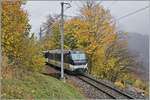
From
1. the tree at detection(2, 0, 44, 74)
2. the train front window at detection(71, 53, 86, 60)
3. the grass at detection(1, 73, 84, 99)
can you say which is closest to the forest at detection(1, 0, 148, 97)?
the tree at detection(2, 0, 44, 74)

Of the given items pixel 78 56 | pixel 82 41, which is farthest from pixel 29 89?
pixel 82 41

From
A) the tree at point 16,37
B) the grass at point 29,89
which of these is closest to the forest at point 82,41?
the tree at point 16,37

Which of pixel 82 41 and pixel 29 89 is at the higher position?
pixel 82 41

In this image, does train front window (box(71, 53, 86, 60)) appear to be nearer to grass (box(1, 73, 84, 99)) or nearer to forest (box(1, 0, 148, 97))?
forest (box(1, 0, 148, 97))

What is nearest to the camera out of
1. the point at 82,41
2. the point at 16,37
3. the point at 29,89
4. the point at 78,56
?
the point at 29,89

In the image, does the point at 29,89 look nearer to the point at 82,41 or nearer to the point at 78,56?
the point at 78,56

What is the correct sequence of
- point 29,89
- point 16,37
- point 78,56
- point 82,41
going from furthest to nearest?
point 82,41, point 78,56, point 16,37, point 29,89

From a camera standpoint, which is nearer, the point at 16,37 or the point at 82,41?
the point at 16,37

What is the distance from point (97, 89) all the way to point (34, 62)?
19.6ft

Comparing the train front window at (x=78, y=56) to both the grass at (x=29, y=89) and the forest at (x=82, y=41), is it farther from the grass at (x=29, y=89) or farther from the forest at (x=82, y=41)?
the grass at (x=29, y=89)

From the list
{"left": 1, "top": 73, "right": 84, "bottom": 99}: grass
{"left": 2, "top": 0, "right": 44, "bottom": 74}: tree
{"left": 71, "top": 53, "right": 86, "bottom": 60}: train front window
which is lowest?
{"left": 1, "top": 73, "right": 84, "bottom": 99}: grass

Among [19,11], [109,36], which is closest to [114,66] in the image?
[109,36]

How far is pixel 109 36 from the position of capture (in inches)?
1432

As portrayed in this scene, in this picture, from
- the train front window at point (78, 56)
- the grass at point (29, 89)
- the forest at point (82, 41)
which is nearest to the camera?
the grass at point (29, 89)
